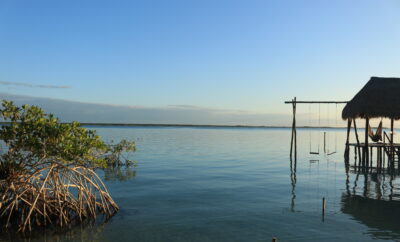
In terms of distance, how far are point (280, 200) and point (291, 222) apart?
3.48 metres

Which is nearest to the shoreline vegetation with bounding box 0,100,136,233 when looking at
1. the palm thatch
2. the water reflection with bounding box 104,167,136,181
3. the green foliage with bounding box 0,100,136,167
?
the green foliage with bounding box 0,100,136,167

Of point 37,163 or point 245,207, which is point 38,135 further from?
point 245,207

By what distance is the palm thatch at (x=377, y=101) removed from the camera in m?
23.9

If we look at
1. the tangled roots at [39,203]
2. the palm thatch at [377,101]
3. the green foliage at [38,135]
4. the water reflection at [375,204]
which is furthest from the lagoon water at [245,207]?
the palm thatch at [377,101]

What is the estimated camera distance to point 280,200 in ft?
50.6

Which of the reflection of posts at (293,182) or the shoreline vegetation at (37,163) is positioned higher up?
the shoreline vegetation at (37,163)

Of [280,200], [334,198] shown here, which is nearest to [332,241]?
[280,200]

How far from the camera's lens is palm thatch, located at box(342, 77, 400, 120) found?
Result: 942 inches

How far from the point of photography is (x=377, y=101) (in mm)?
24266

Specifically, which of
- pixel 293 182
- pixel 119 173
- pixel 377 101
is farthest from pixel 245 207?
pixel 377 101

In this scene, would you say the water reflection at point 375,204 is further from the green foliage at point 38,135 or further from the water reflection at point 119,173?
the water reflection at point 119,173

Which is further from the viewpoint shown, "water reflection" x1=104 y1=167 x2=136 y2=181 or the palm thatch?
the palm thatch

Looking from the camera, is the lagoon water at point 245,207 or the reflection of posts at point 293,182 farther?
the reflection of posts at point 293,182

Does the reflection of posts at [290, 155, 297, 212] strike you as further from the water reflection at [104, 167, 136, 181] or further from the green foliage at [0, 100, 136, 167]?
the water reflection at [104, 167, 136, 181]
